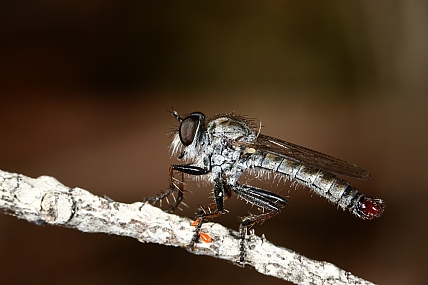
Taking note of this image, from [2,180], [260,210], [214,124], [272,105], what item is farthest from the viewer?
[272,105]

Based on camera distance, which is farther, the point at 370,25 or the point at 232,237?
the point at 370,25

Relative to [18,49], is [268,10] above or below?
above

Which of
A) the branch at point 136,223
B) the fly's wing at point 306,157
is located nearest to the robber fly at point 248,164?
the fly's wing at point 306,157

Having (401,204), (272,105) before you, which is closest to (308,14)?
(272,105)

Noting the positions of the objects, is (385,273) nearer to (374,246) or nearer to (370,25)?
(374,246)

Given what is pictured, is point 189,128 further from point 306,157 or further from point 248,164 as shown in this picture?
point 306,157

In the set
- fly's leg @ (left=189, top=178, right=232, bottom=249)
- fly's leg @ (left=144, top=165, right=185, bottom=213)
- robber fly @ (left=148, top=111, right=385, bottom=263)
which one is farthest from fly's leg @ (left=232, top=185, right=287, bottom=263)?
fly's leg @ (left=144, top=165, right=185, bottom=213)

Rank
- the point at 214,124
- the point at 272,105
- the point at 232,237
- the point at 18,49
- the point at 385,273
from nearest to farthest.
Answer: the point at 232,237
the point at 214,124
the point at 385,273
the point at 18,49
the point at 272,105

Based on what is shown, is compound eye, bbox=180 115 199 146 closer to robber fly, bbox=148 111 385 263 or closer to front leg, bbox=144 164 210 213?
robber fly, bbox=148 111 385 263

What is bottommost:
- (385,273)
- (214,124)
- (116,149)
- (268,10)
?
(385,273)
